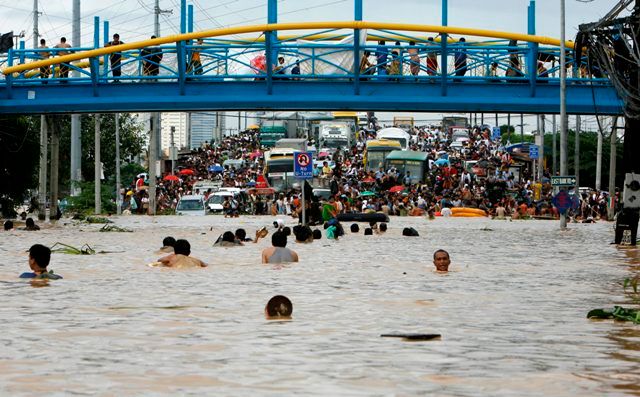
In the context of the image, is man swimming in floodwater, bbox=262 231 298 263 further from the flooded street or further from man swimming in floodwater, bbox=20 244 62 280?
man swimming in floodwater, bbox=20 244 62 280

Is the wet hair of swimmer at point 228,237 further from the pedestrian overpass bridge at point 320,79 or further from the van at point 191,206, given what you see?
the van at point 191,206

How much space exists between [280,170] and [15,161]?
97.5ft

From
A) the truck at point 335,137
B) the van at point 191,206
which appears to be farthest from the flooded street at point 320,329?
the truck at point 335,137

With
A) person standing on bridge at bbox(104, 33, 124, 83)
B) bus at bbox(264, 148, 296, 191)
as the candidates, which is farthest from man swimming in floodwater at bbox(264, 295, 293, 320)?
bus at bbox(264, 148, 296, 191)

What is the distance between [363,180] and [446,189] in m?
9.69

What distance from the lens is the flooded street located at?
9102 millimetres

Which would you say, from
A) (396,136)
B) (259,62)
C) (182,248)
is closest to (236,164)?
(396,136)

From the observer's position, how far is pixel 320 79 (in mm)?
40688

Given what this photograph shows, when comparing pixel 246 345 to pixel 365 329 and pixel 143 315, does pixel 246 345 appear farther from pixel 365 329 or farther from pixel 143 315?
pixel 143 315

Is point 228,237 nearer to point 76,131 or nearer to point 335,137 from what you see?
point 76,131

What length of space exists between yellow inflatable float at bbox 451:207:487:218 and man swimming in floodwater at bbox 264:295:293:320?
46621mm

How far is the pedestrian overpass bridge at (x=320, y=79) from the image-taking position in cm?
3916

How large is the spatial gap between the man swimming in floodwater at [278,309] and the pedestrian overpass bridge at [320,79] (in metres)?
25.0

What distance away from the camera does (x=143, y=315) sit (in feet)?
47.0
